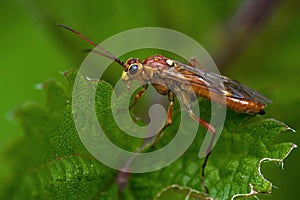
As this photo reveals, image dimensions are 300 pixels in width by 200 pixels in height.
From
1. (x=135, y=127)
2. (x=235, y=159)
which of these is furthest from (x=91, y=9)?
(x=235, y=159)

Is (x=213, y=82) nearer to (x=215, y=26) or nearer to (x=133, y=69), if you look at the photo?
(x=133, y=69)

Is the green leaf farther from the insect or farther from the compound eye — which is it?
the compound eye

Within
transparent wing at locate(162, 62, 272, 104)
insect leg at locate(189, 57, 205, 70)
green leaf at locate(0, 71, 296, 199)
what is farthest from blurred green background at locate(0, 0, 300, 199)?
green leaf at locate(0, 71, 296, 199)

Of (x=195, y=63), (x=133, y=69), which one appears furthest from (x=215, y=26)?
(x=133, y=69)

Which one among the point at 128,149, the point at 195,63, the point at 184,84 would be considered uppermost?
the point at 195,63

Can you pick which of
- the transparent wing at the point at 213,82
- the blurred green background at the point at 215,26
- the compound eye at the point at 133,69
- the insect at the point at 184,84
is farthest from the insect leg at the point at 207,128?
the blurred green background at the point at 215,26

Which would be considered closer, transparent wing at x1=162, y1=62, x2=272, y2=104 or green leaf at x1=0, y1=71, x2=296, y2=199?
green leaf at x1=0, y1=71, x2=296, y2=199
